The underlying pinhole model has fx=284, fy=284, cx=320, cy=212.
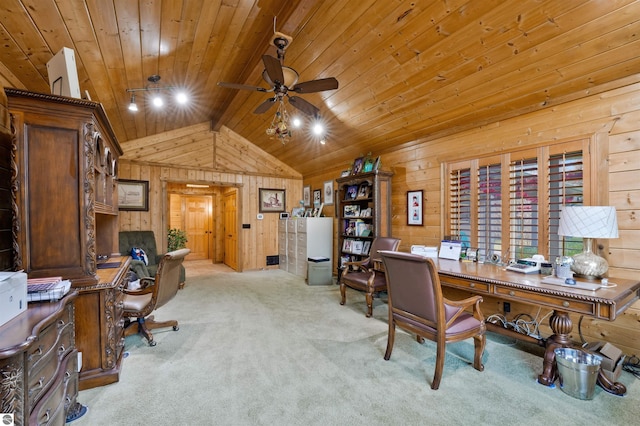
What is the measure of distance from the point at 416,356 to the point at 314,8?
326 centimetres

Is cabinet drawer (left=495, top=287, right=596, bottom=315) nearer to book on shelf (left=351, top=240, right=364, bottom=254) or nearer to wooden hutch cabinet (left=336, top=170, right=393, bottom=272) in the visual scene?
wooden hutch cabinet (left=336, top=170, right=393, bottom=272)

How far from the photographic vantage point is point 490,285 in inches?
92.6

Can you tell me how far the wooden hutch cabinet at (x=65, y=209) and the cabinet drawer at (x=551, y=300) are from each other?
3.02 metres

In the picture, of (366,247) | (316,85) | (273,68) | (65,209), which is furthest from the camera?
(366,247)

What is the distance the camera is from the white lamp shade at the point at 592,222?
2.09 metres

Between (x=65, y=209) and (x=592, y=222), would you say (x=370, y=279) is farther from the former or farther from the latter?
(x=65, y=209)

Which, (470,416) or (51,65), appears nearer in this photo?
(470,416)

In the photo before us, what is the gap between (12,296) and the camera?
Answer: 131 cm

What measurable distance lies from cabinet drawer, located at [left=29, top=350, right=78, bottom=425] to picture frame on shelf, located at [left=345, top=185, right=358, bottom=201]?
409 centimetres

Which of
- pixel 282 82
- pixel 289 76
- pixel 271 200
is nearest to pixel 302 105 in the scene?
pixel 289 76

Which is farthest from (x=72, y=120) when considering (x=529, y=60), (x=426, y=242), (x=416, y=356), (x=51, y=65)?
(x=426, y=242)

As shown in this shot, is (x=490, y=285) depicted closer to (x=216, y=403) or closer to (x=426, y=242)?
(x=426, y=242)

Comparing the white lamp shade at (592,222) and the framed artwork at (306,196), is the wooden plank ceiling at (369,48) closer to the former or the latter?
the white lamp shade at (592,222)

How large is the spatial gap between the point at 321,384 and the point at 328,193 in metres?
4.33
